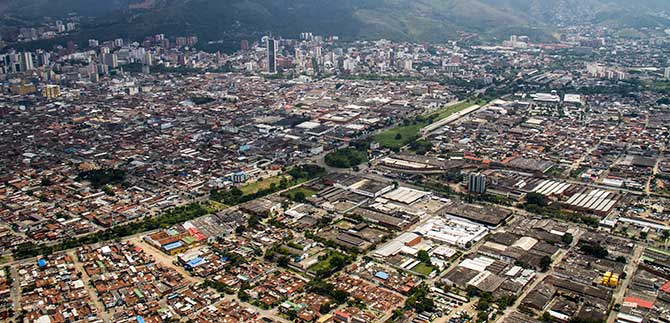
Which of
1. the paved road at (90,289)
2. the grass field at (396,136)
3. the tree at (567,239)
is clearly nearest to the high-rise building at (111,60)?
the grass field at (396,136)

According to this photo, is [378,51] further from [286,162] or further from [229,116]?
[286,162]

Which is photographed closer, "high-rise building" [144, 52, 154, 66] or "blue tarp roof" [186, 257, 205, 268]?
"blue tarp roof" [186, 257, 205, 268]

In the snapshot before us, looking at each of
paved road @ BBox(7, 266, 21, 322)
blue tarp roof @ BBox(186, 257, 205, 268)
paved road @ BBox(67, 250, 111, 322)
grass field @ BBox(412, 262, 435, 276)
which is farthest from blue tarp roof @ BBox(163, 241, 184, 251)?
grass field @ BBox(412, 262, 435, 276)

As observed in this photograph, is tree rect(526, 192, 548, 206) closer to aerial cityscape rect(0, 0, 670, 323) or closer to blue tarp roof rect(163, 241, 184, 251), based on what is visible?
aerial cityscape rect(0, 0, 670, 323)

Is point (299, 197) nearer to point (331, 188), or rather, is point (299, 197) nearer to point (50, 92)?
point (331, 188)

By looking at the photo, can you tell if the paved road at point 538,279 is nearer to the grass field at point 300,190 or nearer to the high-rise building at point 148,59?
the grass field at point 300,190

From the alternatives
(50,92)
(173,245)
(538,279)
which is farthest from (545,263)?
(50,92)
